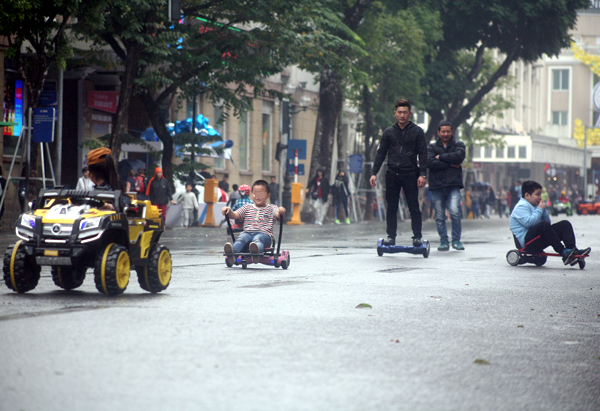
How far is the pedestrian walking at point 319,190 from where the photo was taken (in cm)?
3175

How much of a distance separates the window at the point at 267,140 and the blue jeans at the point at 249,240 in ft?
98.8

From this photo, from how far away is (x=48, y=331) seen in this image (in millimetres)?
5750

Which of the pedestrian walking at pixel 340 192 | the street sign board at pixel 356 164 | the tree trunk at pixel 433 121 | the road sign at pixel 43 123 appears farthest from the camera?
the tree trunk at pixel 433 121

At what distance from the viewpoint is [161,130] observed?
25312 mm

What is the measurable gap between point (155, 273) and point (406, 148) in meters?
6.04

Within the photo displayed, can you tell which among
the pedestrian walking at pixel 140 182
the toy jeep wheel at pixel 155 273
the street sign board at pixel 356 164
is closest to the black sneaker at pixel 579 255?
the toy jeep wheel at pixel 155 273

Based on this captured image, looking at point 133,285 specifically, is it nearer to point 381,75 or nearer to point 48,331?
point 48,331

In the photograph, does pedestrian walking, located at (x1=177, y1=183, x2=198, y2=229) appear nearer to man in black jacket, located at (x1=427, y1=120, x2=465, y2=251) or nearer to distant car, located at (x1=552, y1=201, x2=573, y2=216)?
man in black jacket, located at (x1=427, y1=120, x2=465, y2=251)

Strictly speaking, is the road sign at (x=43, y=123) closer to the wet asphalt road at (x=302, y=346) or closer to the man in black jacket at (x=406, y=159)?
the man in black jacket at (x=406, y=159)

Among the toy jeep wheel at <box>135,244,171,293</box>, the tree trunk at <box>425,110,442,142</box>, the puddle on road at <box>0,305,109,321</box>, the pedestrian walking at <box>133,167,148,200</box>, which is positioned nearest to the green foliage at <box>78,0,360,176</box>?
the pedestrian walking at <box>133,167,148,200</box>

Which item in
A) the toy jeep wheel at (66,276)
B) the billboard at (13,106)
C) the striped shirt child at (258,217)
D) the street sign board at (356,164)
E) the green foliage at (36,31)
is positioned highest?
the green foliage at (36,31)

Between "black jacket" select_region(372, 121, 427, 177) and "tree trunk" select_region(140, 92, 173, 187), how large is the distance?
39.7 ft

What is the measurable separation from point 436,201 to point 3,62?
13.9 metres

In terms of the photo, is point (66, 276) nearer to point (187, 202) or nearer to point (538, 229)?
point (538, 229)
